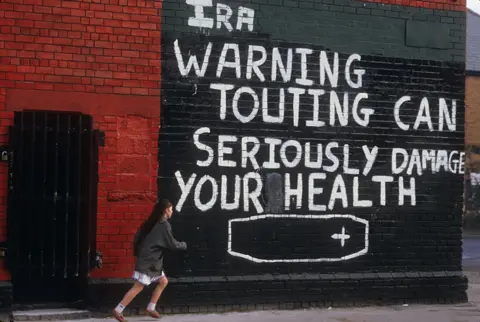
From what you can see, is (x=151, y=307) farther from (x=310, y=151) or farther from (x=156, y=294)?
(x=310, y=151)

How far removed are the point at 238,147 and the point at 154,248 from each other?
200 cm

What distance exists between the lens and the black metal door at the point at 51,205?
30.0ft

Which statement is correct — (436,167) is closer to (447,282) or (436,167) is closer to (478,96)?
(447,282)

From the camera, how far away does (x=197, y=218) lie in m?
9.95

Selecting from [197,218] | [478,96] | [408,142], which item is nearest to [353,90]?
[408,142]

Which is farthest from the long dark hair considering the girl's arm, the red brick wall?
the red brick wall

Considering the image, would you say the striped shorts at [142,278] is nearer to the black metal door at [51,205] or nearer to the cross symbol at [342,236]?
the black metal door at [51,205]

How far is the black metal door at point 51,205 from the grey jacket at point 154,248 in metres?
0.85

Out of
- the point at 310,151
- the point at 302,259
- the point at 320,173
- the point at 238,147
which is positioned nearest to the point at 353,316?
the point at 302,259

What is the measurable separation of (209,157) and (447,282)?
161 inches

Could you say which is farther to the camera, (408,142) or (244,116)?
(408,142)

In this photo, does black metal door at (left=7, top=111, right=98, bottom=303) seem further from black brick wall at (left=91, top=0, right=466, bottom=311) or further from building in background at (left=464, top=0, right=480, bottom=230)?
building in background at (left=464, top=0, right=480, bottom=230)

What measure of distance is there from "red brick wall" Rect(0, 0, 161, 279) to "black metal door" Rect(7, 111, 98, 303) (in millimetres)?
128

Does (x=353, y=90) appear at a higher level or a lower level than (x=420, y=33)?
lower
